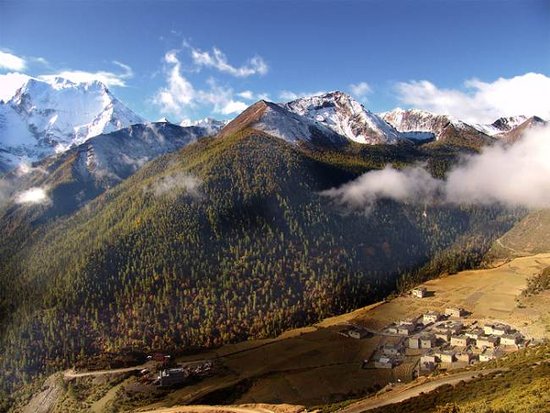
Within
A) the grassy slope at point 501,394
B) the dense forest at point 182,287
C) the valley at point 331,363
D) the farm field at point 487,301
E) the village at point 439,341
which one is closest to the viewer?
the grassy slope at point 501,394

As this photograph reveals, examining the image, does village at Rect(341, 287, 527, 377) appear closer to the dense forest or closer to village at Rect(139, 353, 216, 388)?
the dense forest

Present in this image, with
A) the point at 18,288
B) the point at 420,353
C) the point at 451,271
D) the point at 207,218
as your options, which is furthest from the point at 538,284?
the point at 18,288

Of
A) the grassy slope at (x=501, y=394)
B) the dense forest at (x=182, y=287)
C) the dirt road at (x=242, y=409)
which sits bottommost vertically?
the dirt road at (x=242, y=409)

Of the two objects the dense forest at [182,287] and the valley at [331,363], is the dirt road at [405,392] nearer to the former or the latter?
the valley at [331,363]

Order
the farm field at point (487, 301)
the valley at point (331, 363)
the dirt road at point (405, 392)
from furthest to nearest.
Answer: the farm field at point (487, 301), the valley at point (331, 363), the dirt road at point (405, 392)

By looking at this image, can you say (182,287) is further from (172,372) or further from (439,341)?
(439,341)

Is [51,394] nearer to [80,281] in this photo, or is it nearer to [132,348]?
[132,348]

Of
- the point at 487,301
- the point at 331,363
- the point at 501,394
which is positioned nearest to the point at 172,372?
the point at 331,363

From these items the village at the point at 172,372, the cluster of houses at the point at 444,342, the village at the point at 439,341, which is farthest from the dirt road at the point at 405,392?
the village at the point at 172,372
